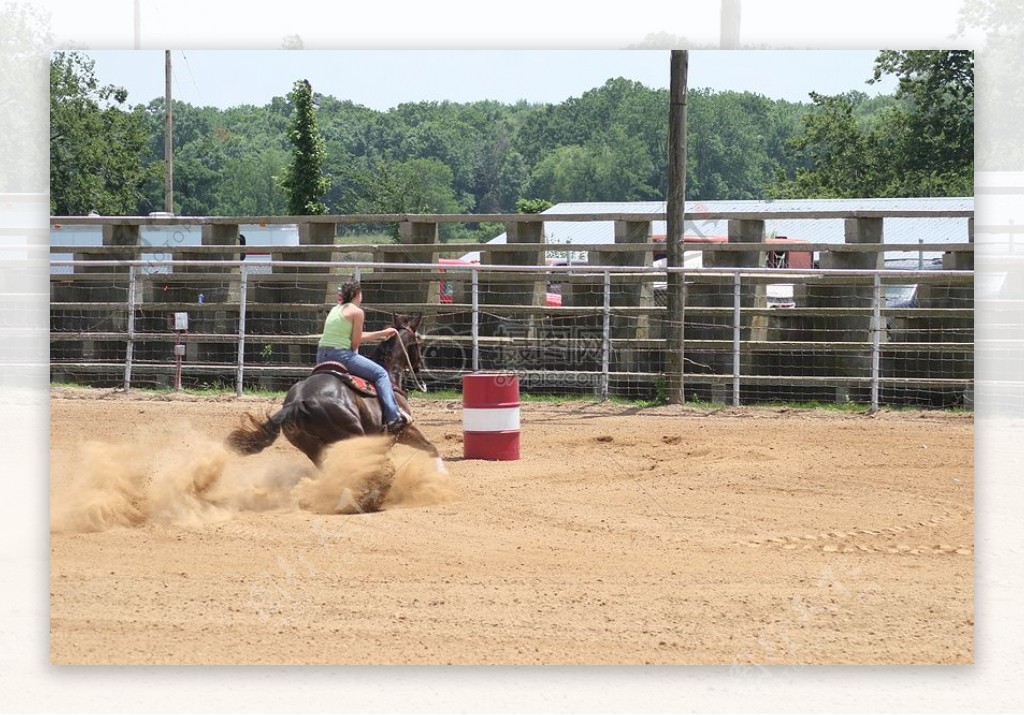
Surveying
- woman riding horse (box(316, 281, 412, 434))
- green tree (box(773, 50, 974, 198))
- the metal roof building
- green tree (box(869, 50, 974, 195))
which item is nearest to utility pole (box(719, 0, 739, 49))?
green tree (box(869, 50, 974, 195))

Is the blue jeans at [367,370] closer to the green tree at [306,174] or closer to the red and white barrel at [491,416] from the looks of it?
the red and white barrel at [491,416]

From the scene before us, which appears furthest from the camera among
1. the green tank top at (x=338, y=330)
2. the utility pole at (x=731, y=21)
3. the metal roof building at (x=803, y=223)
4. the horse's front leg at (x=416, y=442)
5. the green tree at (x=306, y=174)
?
the green tree at (x=306, y=174)

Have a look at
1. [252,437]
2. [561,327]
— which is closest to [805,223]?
[561,327]

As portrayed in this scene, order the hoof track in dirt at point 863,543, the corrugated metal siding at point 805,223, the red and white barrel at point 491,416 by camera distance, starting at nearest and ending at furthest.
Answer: the hoof track in dirt at point 863,543 → the red and white barrel at point 491,416 → the corrugated metal siding at point 805,223

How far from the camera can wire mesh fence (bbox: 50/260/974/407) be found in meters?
A: 16.0

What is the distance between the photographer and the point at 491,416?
1127 cm

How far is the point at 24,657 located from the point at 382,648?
1.74 metres

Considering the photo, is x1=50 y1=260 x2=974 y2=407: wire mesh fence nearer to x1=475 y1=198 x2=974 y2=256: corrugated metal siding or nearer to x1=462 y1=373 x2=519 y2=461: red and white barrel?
x1=475 y1=198 x2=974 y2=256: corrugated metal siding

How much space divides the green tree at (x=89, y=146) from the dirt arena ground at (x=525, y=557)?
2679 millimetres

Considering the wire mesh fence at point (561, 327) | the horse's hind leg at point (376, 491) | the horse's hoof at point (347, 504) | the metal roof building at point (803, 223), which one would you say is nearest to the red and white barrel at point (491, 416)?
the horse's hind leg at point (376, 491)

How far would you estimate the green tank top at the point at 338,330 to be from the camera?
9078 millimetres

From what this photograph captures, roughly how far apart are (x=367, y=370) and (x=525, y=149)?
22782mm

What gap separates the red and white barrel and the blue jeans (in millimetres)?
1832

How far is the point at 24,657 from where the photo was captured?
5.75 meters
